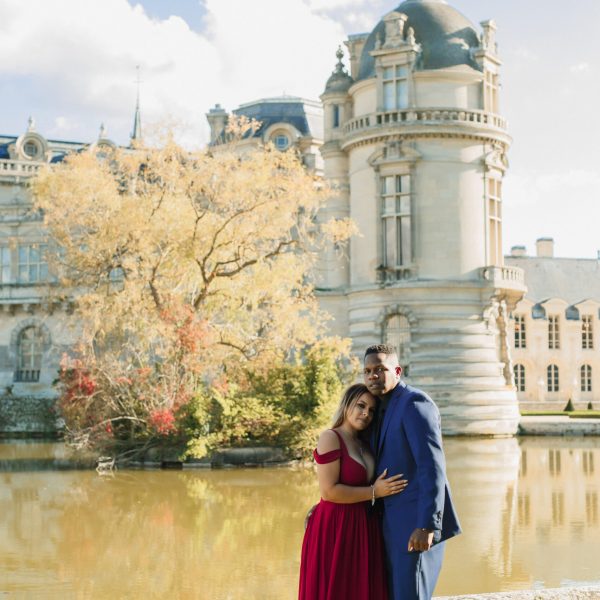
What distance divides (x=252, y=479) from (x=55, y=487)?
12.4 feet

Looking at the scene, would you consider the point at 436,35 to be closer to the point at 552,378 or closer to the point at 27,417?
the point at 27,417

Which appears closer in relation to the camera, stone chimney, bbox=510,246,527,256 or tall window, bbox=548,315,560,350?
tall window, bbox=548,315,560,350

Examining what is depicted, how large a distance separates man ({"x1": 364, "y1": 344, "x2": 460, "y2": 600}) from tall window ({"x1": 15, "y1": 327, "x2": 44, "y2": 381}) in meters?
31.9

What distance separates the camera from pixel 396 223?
30750 millimetres

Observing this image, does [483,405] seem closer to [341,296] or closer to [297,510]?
[341,296]

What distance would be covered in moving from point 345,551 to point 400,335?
24600 mm

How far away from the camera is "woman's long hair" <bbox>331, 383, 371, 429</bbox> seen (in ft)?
20.8

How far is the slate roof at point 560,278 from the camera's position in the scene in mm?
48531

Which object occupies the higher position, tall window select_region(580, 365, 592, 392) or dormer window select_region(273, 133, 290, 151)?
dormer window select_region(273, 133, 290, 151)

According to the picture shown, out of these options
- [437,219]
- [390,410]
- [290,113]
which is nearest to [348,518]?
[390,410]

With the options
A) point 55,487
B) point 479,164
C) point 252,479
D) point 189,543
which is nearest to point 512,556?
point 189,543

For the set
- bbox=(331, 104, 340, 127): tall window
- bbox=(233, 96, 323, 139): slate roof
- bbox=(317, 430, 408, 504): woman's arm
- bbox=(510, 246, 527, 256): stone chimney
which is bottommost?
bbox=(317, 430, 408, 504): woman's arm

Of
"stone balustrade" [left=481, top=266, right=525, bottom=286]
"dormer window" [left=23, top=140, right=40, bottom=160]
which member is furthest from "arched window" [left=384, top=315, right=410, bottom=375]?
"dormer window" [left=23, top=140, right=40, bottom=160]

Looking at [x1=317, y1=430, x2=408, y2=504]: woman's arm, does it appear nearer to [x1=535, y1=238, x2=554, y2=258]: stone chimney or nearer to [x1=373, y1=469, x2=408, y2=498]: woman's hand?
[x1=373, y1=469, x2=408, y2=498]: woman's hand
